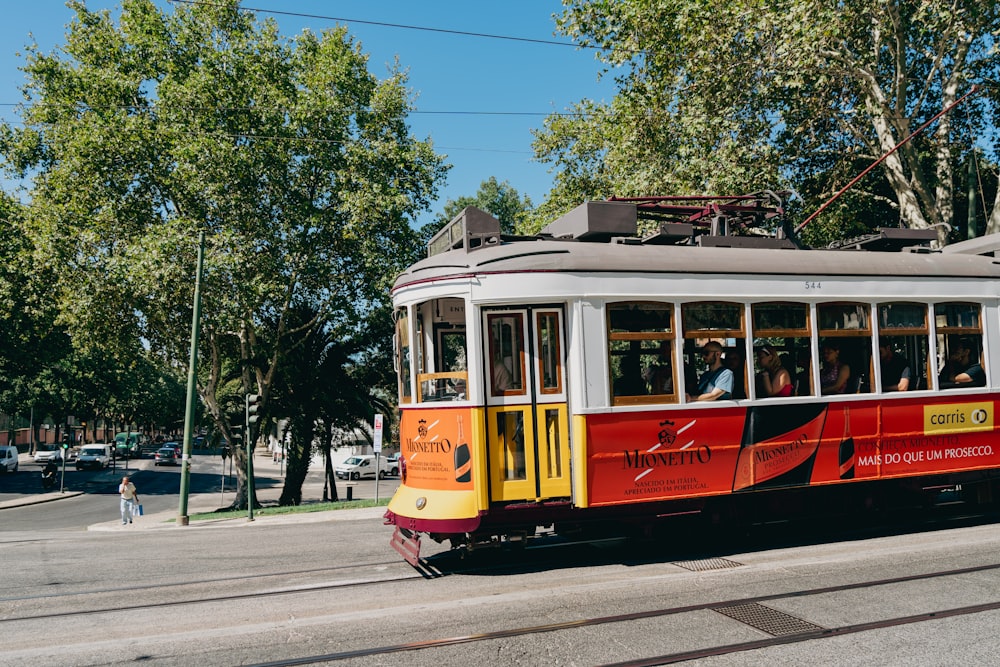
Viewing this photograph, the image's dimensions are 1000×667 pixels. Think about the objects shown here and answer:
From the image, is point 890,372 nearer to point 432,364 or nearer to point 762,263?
point 762,263

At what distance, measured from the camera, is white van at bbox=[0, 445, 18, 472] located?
1855 inches

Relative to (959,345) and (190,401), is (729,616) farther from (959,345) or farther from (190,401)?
(190,401)

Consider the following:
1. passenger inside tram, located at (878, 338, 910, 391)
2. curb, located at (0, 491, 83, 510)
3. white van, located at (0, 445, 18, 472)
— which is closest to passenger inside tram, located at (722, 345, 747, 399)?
passenger inside tram, located at (878, 338, 910, 391)

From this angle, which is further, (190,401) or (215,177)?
(215,177)

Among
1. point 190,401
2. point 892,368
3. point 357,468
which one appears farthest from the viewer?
point 357,468

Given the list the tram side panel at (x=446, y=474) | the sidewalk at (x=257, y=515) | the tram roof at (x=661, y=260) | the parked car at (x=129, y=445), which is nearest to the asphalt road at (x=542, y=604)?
the tram side panel at (x=446, y=474)

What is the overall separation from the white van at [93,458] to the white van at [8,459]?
204 inches

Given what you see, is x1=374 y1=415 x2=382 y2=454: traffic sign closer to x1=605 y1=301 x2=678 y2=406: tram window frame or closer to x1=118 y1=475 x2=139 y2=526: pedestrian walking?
x1=118 y1=475 x2=139 y2=526: pedestrian walking

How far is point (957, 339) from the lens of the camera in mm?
9672

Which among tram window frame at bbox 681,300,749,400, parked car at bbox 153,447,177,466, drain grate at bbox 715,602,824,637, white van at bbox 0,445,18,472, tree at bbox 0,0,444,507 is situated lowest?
parked car at bbox 153,447,177,466

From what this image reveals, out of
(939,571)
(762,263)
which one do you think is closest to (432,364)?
(762,263)

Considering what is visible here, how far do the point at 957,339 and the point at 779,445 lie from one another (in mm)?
3030

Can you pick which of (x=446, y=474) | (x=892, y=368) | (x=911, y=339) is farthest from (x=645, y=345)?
(x=911, y=339)

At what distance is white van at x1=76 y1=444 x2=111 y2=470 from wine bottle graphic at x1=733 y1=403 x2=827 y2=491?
183 feet
